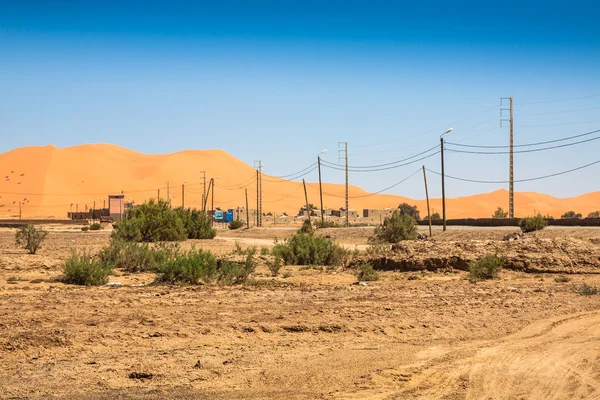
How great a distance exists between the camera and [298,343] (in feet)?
41.7

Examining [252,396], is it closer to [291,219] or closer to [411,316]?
[411,316]

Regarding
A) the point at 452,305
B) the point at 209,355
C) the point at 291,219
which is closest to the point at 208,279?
the point at 452,305

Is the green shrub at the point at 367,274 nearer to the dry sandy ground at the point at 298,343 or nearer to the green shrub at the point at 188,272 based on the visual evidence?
the dry sandy ground at the point at 298,343

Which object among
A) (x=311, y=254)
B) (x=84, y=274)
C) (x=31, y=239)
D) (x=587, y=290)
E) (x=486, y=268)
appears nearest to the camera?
(x=587, y=290)

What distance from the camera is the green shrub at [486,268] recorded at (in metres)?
23.4

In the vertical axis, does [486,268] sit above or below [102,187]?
below

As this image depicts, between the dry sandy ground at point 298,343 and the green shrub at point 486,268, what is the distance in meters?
2.93

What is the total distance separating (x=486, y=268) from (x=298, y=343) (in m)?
12.4

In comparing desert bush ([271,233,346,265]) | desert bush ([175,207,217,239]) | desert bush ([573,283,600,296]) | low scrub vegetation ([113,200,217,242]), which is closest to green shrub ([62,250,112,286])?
desert bush ([271,233,346,265])

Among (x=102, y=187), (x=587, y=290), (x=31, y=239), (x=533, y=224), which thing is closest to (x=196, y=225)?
(x=31, y=239)

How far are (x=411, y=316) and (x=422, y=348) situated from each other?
3.06 m

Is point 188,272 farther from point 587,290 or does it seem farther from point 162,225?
point 162,225

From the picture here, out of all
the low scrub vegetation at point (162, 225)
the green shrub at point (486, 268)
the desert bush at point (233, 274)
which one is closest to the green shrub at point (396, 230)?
the low scrub vegetation at point (162, 225)

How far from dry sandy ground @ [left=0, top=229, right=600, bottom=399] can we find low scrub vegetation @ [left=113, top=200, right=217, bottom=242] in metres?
27.9
